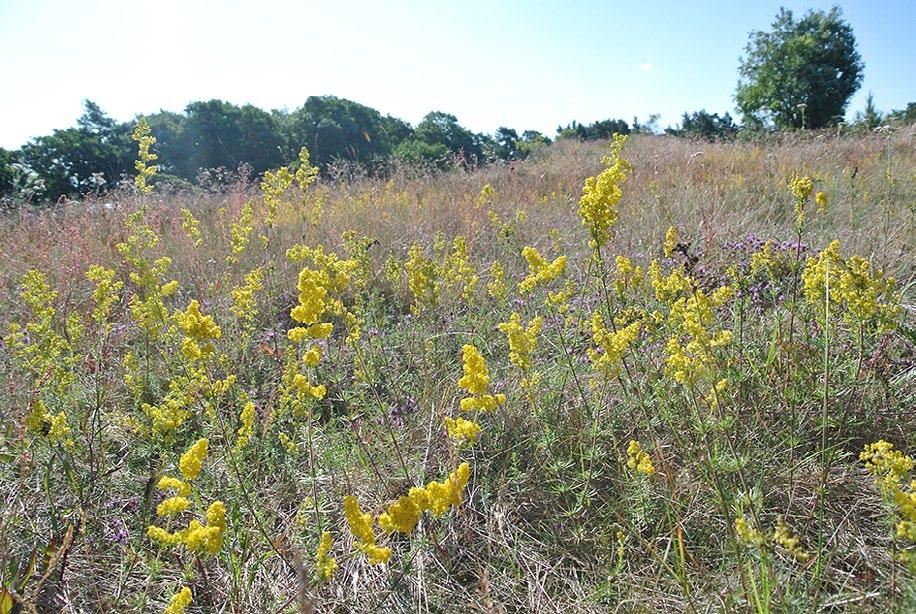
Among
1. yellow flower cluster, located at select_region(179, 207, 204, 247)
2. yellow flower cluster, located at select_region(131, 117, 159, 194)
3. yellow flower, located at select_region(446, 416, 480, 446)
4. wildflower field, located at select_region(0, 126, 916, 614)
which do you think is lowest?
wildflower field, located at select_region(0, 126, 916, 614)

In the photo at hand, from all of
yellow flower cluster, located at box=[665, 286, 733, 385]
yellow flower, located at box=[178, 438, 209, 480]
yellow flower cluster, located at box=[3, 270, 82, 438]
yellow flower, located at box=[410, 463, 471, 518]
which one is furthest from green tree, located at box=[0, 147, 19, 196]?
yellow flower cluster, located at box=[665, 286, 733, 385]

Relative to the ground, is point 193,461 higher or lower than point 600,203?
lower

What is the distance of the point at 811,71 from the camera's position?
27.6 metres

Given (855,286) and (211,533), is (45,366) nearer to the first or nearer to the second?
(211,533)

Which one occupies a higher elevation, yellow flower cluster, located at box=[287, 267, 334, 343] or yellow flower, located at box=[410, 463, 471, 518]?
yellow flower cluster, located at box=[287, 267, 334, 343]

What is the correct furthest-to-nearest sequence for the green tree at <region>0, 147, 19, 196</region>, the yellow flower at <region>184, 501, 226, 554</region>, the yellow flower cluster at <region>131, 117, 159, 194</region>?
1. the green tree at <region>0, 147, 19, 196</region>
2. the yellow flower cluster at <region>131, 117, 159, 194</region>
3. the yellow flower at <region>184, 501, 226, 554</region>

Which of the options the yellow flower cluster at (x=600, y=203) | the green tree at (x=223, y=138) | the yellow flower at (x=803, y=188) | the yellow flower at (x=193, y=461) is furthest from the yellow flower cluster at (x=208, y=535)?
the green tree at (x=223, y=138)

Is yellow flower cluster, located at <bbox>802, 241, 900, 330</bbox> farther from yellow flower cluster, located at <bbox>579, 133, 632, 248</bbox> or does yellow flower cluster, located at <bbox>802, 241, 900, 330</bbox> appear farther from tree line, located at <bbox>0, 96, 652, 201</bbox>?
tree line, located at <bbox>0, 96, 652, 201</bbox>

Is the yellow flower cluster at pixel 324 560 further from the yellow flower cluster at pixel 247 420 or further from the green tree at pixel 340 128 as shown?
the green tree at pixel 340 128

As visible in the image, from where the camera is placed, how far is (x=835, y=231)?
167 inches

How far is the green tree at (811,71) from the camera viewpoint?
27.6 m

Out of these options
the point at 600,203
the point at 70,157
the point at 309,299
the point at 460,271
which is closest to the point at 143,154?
the point at 460,271

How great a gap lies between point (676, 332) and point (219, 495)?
1977mm

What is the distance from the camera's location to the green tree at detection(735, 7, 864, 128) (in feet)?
90.5
